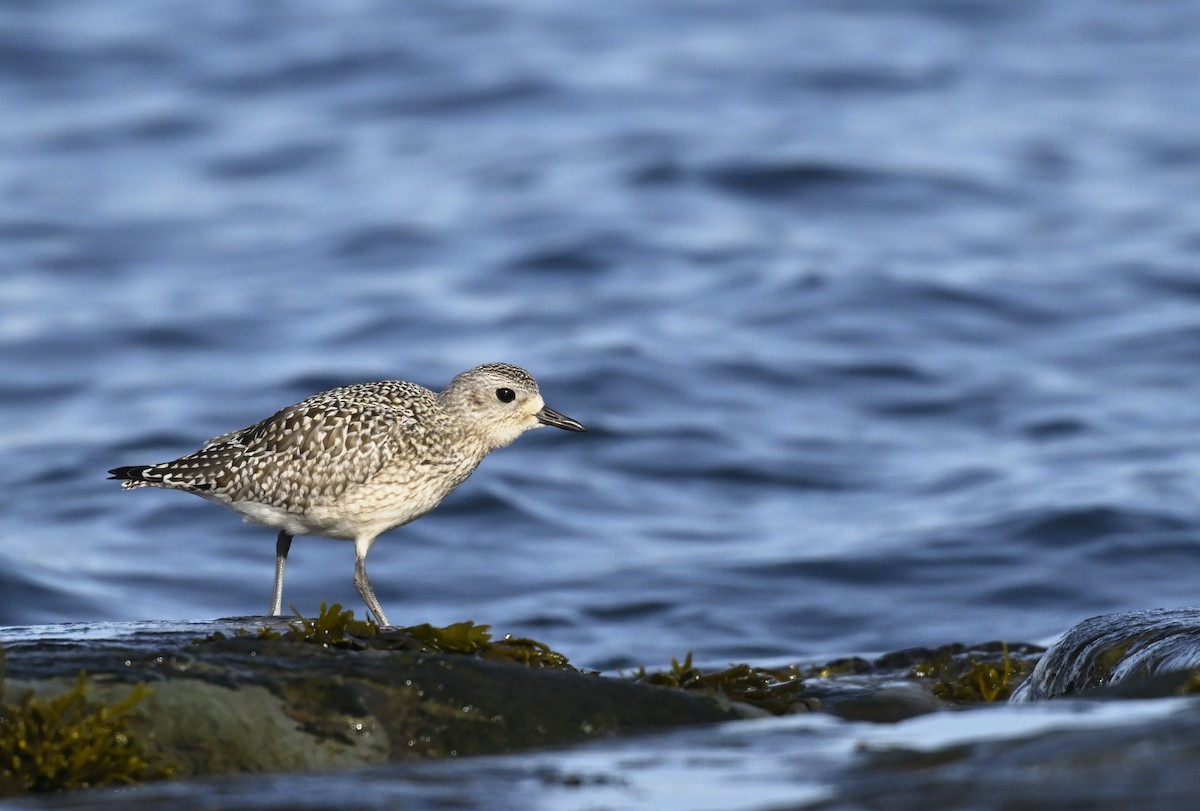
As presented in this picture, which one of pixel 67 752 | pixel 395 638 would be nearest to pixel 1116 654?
pixel 395 638

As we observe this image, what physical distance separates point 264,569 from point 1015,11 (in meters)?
23.9

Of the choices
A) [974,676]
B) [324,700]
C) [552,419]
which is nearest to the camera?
[324,700]

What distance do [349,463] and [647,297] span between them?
49.2ft

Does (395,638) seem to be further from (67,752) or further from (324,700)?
(67,752)

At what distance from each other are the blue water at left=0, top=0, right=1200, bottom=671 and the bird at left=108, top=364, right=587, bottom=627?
3434mm

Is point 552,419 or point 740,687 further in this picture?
point 552,419

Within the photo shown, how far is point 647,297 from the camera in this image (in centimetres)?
2377

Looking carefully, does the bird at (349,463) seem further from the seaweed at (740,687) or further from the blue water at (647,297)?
the blue water at (647,297)

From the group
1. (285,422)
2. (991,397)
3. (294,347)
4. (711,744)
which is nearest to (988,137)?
(991,397)

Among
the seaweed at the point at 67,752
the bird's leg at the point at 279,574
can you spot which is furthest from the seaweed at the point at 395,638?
the bird's leg at the point at 279,574

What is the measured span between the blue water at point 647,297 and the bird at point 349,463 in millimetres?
3434

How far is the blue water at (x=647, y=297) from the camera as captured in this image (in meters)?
15.8

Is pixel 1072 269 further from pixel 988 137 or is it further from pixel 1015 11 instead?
pixel 1015 11

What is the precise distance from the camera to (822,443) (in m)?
19.6
